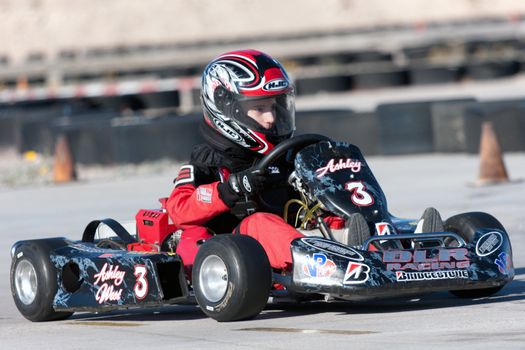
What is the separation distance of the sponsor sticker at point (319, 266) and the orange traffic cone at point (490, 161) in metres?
7.18

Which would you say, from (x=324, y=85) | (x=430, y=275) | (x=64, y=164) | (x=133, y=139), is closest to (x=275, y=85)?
(x=430, y=275)

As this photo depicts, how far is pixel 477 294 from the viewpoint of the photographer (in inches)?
272

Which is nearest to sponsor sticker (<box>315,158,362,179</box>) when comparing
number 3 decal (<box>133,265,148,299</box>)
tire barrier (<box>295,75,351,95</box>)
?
number 3 decal (<box>133,265,148,299</box>)

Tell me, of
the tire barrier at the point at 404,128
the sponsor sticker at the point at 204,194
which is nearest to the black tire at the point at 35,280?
the sponsor sticker at the point at 204,194

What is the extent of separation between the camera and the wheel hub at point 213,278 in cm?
644

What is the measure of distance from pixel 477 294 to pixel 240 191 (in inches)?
51.4

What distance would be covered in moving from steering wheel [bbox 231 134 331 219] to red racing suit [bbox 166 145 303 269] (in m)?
0.05

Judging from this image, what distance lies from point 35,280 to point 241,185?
1317mm

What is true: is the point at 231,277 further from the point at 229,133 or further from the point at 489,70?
A: the point at 489,70

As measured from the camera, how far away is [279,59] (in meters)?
38.5

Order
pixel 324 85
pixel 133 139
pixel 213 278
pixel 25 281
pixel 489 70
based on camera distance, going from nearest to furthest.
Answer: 1. pixel 213 278
2. pixel 25 281
3. pixel 133 139
4. pixel 489 70
5. pixel 324 85

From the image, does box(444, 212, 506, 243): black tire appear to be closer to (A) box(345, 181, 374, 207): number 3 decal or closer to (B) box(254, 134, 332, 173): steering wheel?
(A) box(345, 181, 374, 207): number 3 decal

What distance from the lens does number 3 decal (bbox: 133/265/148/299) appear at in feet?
22.1

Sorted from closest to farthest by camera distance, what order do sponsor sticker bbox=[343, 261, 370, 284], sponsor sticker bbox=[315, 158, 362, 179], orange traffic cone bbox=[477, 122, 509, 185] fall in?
sponsor sticker bbox=[343, 261, 370, 284] < sponsor sticker bbox=[315, 158, 362, 179] < orange traffic cone bbox=[477, 122, 509, 185]
